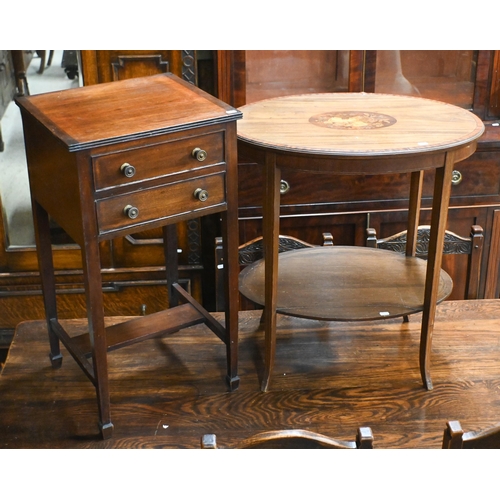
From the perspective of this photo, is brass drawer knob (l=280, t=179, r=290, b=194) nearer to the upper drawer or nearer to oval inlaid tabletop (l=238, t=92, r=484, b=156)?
oval inlaid tabletop (l=238, t=92, r=484, b=156)

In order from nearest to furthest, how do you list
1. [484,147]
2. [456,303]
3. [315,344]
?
[315,344], [456,303], [484,147]

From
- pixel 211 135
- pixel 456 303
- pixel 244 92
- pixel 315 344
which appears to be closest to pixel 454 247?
pixel 456 303

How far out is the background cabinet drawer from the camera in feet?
6.63

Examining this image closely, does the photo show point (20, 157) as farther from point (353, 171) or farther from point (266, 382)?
point (353, 171)

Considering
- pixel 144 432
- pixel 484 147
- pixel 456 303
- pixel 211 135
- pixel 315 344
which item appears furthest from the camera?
pixel 484 147

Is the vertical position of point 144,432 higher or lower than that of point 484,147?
lower

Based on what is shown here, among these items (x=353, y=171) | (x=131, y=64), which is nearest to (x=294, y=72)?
(x=131, y=64)

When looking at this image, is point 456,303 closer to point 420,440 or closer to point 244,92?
point 420,440

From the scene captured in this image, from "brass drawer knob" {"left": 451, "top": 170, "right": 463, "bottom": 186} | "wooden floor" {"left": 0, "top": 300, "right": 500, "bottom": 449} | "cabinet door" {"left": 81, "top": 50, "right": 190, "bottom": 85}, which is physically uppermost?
"cabinet door" {"left": 81, "top": 50, "right": 190, "bottom": 85}

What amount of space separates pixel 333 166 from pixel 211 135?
33 centimetres

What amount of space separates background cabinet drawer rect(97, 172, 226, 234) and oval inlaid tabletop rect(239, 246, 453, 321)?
0.49 meters

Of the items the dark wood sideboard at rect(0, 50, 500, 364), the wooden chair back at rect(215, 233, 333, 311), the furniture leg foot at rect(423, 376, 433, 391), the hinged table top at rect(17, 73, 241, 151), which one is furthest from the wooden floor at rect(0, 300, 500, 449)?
the hinged table top at rect(17, 73, 241, 151)

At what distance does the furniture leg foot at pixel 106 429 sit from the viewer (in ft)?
7.36

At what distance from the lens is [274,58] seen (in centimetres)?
309
